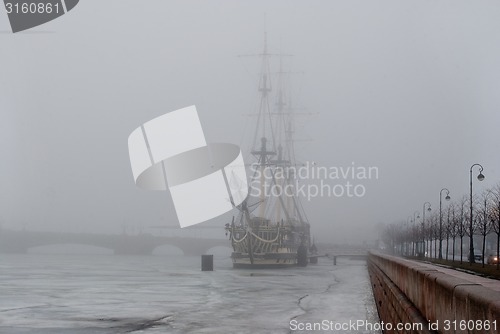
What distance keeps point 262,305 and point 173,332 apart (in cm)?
1452

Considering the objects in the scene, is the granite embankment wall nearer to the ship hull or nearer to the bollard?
the bollard

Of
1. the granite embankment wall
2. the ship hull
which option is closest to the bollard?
the ship hull

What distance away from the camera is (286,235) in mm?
147250

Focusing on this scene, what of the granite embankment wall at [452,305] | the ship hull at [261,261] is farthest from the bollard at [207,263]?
the granite embankment wall at [452,305]

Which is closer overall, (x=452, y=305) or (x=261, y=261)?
(x=452, y=305)

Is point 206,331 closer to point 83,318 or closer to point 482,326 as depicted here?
point 83,318

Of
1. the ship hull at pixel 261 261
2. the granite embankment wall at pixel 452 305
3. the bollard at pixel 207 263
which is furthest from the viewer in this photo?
the ship hull at pixel 261 261

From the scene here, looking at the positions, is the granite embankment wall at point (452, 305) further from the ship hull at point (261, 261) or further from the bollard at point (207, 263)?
the ship hull at point (261, 261)

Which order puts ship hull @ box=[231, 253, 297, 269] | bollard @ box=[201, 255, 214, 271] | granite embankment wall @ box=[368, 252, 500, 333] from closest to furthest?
granite embankment wall @ box=[368, 252, 500, 333]
bollard @ box=[201, 255, 214, 271]
ship hull @ box=[231, 253, 297, 269]

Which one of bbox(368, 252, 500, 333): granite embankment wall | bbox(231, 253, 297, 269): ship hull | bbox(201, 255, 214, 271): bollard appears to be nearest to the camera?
bbox(368, 252, 500, 333): granite embankment wall

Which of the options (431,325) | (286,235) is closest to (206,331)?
(431,325)

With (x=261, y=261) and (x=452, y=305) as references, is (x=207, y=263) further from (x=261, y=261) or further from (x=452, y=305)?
(x=452, y=305)

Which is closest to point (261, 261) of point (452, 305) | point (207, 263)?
point (207, 263)

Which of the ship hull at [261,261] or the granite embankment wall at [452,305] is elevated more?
the granite embankment wall at [452,305]
